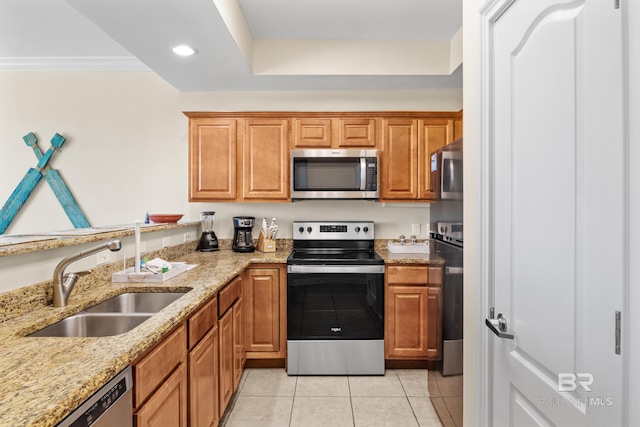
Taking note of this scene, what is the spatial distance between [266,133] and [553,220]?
2493 mm

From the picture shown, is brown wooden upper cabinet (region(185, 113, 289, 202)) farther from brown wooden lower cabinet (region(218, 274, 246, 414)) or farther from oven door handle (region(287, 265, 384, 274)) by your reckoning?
brown wooden lower cabinet (region(218, 274, 246, 414))

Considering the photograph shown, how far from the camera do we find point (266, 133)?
10.0 ft

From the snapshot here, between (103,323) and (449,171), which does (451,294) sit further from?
(103,323)

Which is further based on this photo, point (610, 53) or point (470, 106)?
point (470, 106)

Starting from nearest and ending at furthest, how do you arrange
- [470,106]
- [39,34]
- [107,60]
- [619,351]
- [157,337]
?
[619,351] < [157,337] < [470,106] < [39,34] < [107,60]

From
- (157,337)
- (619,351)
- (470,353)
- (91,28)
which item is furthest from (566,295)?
(91,28)

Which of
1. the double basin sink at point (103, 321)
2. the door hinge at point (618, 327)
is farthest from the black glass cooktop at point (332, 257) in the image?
the door hinge at point (618, 327)

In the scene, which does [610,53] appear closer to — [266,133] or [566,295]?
[566,295]

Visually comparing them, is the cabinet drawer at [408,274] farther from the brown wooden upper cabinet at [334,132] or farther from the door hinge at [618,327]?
the door hinge at [618,327]

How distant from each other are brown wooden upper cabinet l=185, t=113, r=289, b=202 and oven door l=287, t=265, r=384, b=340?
30.8 inches

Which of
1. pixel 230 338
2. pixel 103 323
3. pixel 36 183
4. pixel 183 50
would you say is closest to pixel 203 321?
pixel 103 323

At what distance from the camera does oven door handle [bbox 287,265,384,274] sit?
2729 millimetres

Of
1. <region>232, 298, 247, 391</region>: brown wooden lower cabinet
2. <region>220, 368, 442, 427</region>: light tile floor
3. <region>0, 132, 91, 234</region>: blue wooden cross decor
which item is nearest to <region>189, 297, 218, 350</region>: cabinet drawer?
<region>232, 298, 247, 391</region>: brown wooden lower cabinet
